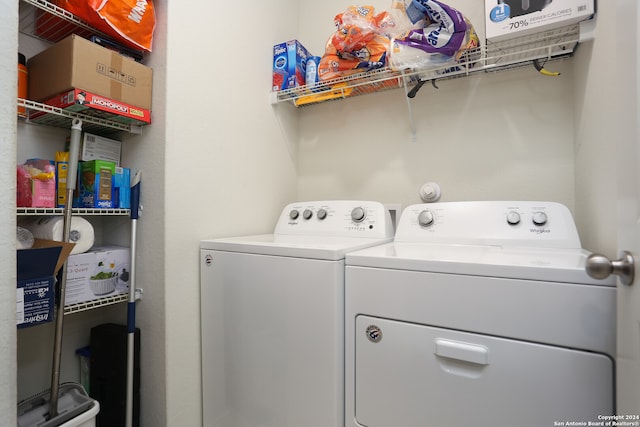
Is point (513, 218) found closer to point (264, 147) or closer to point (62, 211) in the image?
point (264, 147)

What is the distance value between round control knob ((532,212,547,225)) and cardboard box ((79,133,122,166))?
165cm

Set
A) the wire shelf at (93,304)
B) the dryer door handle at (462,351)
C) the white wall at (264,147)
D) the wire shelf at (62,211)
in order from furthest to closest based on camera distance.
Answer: the white wall at (264,147)
the wire shelf at (93,304)
the wire shelf at (62,211)
the dryer door handle at (462,351)

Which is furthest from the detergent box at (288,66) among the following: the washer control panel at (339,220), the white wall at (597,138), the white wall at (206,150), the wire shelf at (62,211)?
the white wall at (597,138)

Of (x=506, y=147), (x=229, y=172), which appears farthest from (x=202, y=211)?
(x=506, y=147)

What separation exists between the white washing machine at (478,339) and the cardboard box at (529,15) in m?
0.72

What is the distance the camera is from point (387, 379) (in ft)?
2.98

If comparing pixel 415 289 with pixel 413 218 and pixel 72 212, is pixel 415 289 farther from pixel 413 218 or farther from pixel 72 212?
pixel 72 212

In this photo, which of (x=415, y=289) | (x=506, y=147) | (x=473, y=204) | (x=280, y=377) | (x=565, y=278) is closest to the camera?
(x=565, y=278)

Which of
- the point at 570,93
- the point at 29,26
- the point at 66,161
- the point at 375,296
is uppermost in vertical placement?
the point at 29,26

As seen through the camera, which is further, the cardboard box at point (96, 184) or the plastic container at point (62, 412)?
the cardboard box at point (96, 184)

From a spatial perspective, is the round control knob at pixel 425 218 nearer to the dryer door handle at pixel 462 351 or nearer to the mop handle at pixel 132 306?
the dryer door handle at pixel 462 351

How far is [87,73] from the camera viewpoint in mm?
1036

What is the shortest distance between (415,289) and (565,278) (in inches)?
13.3

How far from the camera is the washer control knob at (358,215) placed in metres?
1.43
